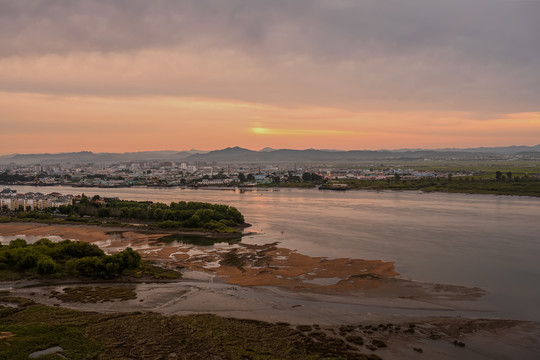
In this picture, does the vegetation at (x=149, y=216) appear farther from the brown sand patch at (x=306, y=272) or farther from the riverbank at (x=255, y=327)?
the riverbank at (x=255, y=327)

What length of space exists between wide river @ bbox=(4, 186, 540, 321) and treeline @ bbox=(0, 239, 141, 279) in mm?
6463

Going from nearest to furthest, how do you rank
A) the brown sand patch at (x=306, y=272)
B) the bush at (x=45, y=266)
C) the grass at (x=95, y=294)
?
the grass at (x=95, y=294) < the brown sand patch at (x=306, y=272) < the bush at (x=45, y=266)

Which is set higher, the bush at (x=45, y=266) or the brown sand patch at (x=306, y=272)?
the bush at (x=45, y=266)

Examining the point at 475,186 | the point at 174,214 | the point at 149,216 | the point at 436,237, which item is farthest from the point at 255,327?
the point at 475,186

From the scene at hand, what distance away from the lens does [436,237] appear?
56.4 ft

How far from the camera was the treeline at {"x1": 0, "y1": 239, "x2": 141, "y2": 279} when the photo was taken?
38.4 ft

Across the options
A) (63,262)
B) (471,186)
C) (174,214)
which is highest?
(471,186)

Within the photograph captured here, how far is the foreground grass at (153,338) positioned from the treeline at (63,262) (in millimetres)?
2640

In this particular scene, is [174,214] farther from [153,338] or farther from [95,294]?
[153,338]

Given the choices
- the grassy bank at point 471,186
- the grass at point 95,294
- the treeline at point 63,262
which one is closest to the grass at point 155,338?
the grass at point 95,294

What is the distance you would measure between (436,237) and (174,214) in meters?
12.8

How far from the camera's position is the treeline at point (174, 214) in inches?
787

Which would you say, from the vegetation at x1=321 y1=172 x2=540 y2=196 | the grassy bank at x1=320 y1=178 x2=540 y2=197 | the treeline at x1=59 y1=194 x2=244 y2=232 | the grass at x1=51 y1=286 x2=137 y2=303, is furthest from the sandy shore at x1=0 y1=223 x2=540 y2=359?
the vegetation at x1=321 y1=172 x2=540 y2=196

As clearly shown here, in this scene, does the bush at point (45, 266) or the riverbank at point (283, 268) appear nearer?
the riverbank at point (283, 268)
